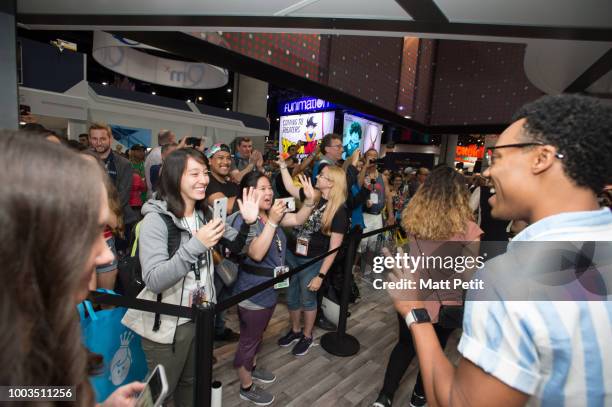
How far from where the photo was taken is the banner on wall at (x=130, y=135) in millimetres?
9148

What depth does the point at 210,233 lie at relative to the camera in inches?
61.5

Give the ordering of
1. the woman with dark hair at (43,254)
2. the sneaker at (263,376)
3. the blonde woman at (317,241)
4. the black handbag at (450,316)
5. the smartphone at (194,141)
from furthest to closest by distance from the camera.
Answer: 1. the smartphone at (194,141)
2. the blonde woman at (317,241)
3. the sneaker at (263,376)
4. the black handbag at (450,316)
5. the woman with dark hair at (43,254)

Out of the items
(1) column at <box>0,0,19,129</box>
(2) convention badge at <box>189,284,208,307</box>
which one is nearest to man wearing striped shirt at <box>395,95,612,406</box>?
(2) convention badge at <box>189,284,208,307</box>

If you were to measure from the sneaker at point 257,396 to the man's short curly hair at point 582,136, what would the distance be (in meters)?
2.36

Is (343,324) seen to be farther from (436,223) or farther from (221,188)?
(221,188)

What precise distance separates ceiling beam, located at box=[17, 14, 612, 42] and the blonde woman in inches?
47.8

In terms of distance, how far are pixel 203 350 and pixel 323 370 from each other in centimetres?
172

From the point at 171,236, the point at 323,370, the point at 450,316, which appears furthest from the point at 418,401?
Result: the point at 171,236

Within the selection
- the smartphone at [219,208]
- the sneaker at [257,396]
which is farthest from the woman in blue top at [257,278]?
the smartphone at [219,208]

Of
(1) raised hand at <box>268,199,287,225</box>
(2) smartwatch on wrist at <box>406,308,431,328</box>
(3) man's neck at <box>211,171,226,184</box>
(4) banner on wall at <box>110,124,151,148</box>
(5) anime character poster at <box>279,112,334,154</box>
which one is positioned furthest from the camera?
(5) anime character poster at <box>279,112,334,154</box>

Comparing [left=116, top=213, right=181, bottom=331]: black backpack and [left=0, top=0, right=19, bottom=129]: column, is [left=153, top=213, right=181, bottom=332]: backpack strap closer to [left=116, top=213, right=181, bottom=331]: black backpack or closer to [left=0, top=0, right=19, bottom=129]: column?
[left=116, top=213, right=181, bottom=331]: black backpack

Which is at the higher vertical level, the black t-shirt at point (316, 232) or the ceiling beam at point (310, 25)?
the ceiling beam at point (310, 25)

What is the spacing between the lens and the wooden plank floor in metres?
2.43

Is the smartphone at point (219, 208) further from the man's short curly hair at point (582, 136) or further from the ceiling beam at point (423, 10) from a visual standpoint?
the ceiling beam at point (423, 10)
